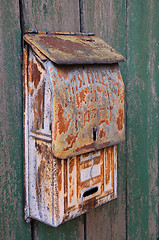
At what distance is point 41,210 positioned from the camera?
74 cm

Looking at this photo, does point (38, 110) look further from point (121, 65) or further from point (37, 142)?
point (121, 65)

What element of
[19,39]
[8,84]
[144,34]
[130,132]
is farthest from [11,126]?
[144,34]

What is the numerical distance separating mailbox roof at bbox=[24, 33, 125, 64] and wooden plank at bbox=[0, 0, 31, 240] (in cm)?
5

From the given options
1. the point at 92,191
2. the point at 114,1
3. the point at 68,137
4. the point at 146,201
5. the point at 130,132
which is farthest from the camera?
the point at 146,201

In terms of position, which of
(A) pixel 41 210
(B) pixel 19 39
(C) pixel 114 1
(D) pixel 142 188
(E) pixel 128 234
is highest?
(C) pixel 114 1

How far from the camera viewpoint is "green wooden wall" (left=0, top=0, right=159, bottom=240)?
728 millimetres

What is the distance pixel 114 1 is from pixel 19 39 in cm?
40

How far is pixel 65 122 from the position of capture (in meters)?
0.68

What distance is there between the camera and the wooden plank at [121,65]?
92cm

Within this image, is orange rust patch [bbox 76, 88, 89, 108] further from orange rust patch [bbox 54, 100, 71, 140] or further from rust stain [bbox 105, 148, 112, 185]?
rust stain [bbox 105, 148, 112, 185]

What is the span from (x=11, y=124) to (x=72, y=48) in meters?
Answer: 0.23

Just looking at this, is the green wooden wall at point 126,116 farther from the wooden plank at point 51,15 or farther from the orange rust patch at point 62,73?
the orange rust patch at point 62,73

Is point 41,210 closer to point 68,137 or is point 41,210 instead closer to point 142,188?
point 68,137

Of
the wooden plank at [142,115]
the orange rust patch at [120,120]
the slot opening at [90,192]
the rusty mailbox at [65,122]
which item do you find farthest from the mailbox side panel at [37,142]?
the wooden plank at [142,115]
